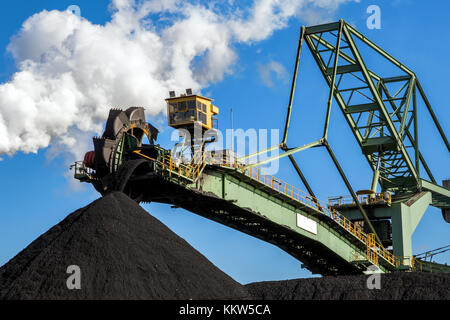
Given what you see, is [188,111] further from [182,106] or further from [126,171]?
[126,171]

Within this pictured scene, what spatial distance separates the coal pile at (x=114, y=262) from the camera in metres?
20.4

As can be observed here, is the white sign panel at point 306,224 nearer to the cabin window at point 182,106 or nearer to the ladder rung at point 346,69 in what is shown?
the cabin window at point 182,106

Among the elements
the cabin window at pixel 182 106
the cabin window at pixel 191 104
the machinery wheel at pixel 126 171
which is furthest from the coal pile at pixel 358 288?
the cabin window at pixel 182 106

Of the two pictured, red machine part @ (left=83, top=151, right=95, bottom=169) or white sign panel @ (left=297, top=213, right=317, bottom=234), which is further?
white sign panel @ (left=297, top=213, right=317, bottom=234)

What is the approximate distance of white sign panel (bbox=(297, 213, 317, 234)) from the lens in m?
33.3

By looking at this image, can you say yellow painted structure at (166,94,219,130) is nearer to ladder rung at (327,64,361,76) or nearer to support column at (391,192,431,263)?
ladder rung at (327,64,361,76)

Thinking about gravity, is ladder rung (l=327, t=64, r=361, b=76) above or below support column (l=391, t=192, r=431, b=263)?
above

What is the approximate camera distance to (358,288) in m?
26.2

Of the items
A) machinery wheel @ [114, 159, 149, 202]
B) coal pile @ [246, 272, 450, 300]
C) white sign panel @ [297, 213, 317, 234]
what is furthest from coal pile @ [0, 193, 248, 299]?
white sign panel @ [297, 213, 317, 234]

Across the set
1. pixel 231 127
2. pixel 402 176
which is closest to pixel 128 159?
pixel 231 127

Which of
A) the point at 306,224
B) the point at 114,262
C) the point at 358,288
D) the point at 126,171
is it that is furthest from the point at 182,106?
the point at 358,288

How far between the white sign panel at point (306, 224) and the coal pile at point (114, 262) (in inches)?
332

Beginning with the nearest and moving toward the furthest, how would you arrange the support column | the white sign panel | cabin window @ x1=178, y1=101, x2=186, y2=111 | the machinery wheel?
the machinery wheel < cabin window @ x1=178, y1=101, x2=186, y2=111 < the white sign panel < the support column

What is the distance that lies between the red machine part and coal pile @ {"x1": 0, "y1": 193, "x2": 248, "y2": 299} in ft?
9.55
